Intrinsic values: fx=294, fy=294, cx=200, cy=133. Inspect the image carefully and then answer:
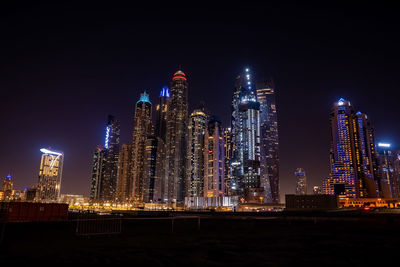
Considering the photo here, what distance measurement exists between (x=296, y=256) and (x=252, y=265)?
331 centimetres

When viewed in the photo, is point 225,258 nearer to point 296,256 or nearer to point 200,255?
point 200,255

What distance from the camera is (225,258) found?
13.3m

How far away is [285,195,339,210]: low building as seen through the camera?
118 metres

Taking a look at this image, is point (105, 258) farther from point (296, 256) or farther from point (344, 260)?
point (344, 260)

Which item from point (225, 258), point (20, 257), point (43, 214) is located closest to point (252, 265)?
point (225, 258)

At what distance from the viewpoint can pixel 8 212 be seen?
3356 cm

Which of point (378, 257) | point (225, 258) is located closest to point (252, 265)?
point (225, 258)

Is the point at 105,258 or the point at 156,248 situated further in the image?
the point at 156,248

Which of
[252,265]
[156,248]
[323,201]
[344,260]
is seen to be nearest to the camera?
[252,265]

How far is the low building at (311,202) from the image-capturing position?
117750 mm

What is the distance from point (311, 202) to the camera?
385 ft

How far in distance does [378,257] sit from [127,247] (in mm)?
12789

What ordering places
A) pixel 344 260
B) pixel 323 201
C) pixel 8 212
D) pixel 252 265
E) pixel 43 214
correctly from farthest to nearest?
1. pixel 323 201
2. pixel 43 214
3. pixel 8 212
4. pixel 344 260
5. pixel 252 265

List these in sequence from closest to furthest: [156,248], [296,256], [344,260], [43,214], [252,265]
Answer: [252,265], [344,260], [296,256], [156,248], [43,214]
